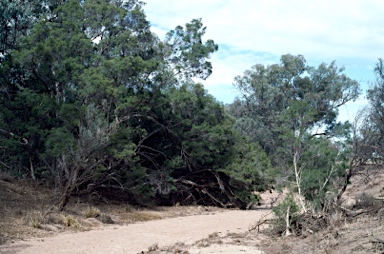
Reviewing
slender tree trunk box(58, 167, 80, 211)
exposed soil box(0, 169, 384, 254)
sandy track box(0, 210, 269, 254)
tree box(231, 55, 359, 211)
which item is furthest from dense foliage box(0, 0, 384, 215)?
tree box(231, 55, 359, 211)

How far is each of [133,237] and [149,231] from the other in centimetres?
166

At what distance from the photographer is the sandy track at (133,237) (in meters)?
13.1

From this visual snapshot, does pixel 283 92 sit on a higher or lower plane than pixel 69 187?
higher

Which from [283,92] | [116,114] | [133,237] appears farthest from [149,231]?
[283,92]

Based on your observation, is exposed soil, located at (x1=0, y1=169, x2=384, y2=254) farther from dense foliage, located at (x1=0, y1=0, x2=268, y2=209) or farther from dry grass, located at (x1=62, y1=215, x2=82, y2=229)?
dense foliage, located at (x1=0, y1=0, x2=268, y2=209)

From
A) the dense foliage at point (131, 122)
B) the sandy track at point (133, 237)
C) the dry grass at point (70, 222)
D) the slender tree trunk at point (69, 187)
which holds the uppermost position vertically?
the dense foliage at point (131, 122)

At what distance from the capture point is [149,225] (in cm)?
1923

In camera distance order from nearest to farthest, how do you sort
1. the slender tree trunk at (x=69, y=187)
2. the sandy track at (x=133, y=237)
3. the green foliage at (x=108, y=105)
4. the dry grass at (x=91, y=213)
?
the sandy track at (x=133, y=237)
the slender tree trunk at (x=69, y=187)
the dry grass at (x=91, y=213)
the green foliage at (x=108, y=105)

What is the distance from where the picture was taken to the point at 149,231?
1731 cm

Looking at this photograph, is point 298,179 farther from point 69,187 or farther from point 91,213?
point 69,187

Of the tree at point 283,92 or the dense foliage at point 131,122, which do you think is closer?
the dense foliage at point 131,122

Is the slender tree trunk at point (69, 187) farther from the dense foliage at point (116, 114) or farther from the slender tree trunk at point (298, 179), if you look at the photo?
the slender tree trunk at point (298, 179)

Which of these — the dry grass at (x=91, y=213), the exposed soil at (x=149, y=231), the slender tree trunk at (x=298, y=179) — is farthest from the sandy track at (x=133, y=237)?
the slender tree trunk at (x=298, y=179)

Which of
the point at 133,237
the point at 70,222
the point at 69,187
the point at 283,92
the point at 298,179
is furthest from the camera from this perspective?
the point at 283,92
